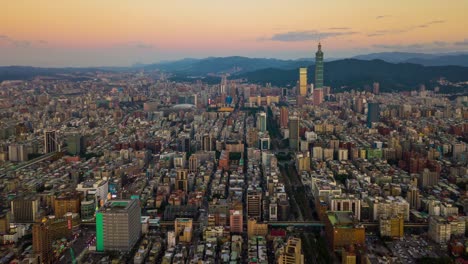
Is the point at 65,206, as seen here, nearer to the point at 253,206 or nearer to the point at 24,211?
the point at 24,211

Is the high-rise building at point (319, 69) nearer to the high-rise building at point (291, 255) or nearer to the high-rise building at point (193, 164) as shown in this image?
the high-rise building at point (193, 164)

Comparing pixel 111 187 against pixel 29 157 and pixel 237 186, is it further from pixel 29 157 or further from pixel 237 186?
pixel 29 157

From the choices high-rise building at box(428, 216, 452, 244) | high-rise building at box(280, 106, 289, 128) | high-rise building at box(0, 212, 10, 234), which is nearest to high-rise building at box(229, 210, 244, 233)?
high-rise building at box(428, 216, 452, 244)

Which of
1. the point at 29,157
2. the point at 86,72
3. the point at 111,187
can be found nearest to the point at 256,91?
the point at 86,72

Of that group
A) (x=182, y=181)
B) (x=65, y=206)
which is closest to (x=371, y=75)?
(x=182, y=181)

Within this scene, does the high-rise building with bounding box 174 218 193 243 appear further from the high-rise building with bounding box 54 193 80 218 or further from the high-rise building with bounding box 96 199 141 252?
the high-rise building with bounding box 54 193 80 218

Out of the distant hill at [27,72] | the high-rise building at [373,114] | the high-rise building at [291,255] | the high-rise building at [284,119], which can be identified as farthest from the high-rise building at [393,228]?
the distant hill at [27,72]
